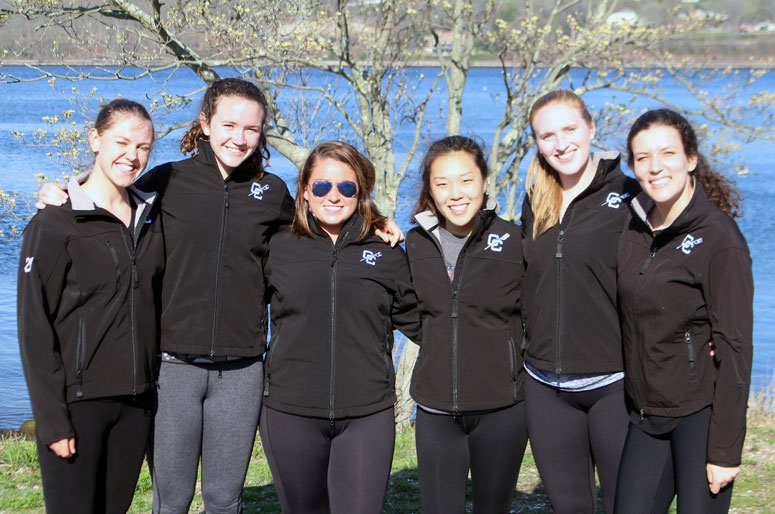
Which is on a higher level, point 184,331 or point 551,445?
point 184,331

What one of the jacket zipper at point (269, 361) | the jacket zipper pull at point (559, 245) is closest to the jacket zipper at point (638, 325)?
the jacket zipper pull at point (559, 245)

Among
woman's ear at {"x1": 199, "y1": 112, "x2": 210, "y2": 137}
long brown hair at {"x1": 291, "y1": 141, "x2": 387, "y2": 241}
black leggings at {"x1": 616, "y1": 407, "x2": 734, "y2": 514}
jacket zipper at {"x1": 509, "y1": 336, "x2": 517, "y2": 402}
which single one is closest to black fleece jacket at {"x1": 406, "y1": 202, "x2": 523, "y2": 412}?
jacket zipper at {"x1": 509, "y1": 336, "x2": 517, "y2": 402}

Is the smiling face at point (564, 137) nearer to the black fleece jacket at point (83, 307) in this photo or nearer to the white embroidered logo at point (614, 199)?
the white embroidered logo at point (614, 199)

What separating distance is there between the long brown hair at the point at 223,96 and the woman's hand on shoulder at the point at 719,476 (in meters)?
2.25

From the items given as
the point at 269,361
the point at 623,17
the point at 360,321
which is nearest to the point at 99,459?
the point at 269,361

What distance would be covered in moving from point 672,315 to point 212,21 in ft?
18.6

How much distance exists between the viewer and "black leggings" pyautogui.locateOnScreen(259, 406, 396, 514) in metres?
3.53

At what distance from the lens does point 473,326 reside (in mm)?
3570

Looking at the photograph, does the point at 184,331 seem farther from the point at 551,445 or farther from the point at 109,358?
the point at 551,445

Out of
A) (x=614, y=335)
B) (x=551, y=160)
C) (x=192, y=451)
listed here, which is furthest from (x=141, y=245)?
(x=614, y=335)

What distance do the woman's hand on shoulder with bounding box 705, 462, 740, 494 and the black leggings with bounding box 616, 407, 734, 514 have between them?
3 cm

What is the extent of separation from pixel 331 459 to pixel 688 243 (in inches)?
67.7

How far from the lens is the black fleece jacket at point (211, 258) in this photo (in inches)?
139

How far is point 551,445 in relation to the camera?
3564mm
